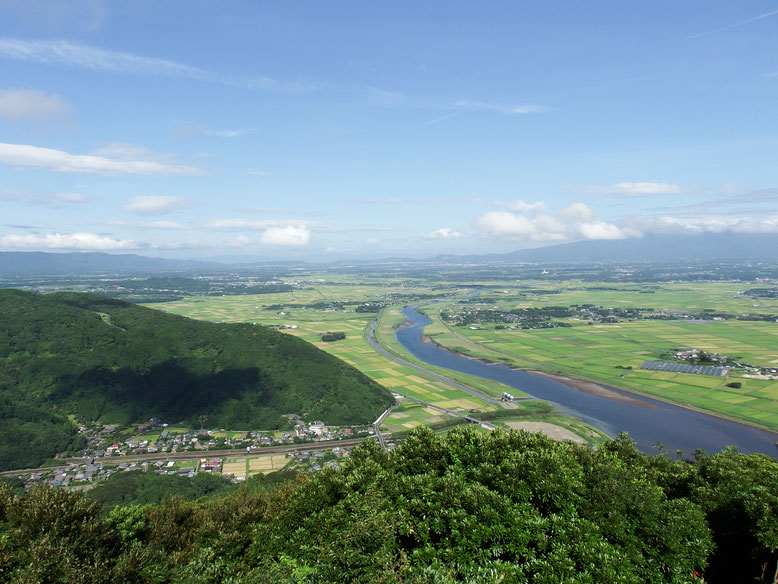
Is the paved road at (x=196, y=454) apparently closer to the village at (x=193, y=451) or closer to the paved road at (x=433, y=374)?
the village at (x=193, y=451)

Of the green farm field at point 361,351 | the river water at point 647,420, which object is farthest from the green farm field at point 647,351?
the green farm field at point 361,351

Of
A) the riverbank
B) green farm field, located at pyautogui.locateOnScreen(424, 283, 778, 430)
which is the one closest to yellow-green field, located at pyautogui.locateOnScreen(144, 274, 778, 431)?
green farm field, located at pyautogui.locateOnScreen(424, 283, 778, 430)

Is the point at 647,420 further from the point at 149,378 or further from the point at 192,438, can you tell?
the point at 149,378

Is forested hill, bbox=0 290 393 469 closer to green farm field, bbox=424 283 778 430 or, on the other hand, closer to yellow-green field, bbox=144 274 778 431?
yellow-green field, bbox=144 274 778 431

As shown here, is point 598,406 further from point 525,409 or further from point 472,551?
point 472,551

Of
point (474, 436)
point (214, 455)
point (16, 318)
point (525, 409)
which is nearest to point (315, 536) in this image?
point (474, 436)

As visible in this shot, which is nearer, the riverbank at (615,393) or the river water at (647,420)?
the river water at (647,420)
